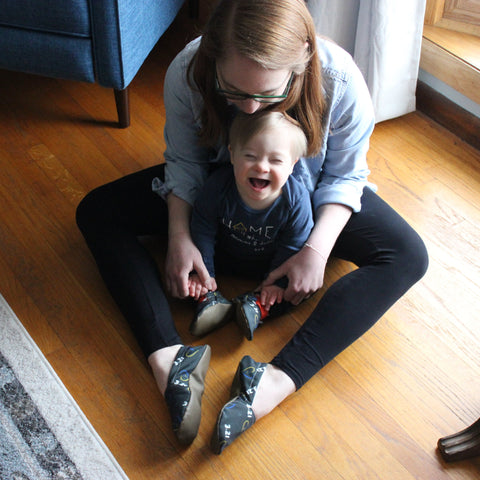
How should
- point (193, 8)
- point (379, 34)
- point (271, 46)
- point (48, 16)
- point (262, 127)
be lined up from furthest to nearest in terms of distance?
point (193, 8) < point (379, 34) < point (48, 16) < point (262, 127) < point (271, 46)

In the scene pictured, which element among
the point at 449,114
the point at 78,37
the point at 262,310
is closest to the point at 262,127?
the point at 262,310

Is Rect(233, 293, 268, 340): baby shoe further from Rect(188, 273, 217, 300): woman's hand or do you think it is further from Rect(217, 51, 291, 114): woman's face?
Rect(217, 51, 291, 114): woman's face

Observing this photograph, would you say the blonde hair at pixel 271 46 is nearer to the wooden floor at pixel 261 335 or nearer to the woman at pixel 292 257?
the woman at pixel 292 257

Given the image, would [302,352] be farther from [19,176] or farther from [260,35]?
[19,176]

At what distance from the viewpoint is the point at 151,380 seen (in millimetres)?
1178

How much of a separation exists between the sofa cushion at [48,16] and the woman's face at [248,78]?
610 millimetres

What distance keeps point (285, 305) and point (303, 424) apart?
0.26m

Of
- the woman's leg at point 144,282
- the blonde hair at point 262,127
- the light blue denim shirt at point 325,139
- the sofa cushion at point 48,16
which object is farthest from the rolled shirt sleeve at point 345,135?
the sofa cushion at point 48,16

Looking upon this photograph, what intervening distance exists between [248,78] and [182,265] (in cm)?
43

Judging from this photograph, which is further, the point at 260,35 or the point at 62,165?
the point at 62,165

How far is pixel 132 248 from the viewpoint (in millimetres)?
1240

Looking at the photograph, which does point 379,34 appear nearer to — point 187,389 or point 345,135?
point 345,135

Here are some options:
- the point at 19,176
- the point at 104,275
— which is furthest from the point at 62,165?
the point at 104,275

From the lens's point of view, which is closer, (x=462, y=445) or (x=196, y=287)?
(x=462, y=445)
